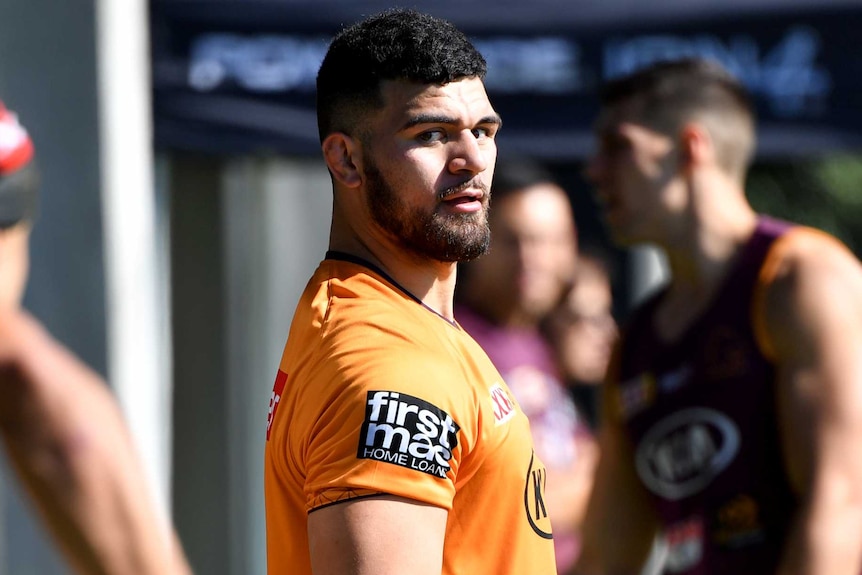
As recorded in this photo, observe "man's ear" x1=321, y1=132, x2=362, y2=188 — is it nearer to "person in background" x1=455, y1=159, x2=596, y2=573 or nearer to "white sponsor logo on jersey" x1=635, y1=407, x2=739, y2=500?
"white sponsor logo on jersey" x1=635, y1=407, x2=739, y2=500

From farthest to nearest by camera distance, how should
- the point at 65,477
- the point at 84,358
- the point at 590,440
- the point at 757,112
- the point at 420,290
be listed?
1. the point at 590,440
2. the point at 757,112
3. the point at 84,358
4. the point at 420,290
5. the point at 65,477

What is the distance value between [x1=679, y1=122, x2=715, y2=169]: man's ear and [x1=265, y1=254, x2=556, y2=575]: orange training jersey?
1.96 m

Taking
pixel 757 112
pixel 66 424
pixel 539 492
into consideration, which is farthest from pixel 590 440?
pixel 66 424

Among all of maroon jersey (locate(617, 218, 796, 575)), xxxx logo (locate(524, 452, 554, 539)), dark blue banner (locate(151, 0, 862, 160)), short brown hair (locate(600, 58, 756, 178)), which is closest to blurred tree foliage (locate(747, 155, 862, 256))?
dark blue banner (locate(151, 0, 862, 160))

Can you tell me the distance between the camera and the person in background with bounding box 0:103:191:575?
218cm

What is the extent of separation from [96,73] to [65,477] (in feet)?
9.96

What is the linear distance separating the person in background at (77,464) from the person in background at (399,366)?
0.26 metres

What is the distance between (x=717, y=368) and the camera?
155 inches

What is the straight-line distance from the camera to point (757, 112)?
5.47 meters

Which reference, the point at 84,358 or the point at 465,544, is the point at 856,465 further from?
the point at 84,358

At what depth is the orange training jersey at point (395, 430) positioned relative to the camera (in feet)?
7.11

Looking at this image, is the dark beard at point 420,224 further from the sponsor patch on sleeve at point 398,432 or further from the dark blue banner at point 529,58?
the dark blue banner at point 529,58

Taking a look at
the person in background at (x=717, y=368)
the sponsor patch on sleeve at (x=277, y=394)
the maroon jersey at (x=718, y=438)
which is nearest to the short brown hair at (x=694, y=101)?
the person in background at (x=717, y=368)

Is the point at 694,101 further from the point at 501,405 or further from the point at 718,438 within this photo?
the point at 501,405
